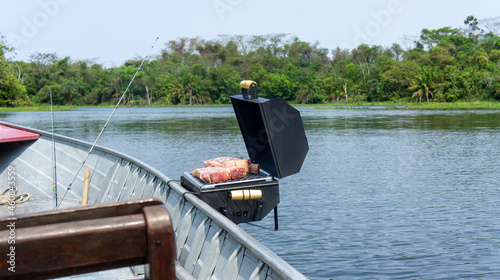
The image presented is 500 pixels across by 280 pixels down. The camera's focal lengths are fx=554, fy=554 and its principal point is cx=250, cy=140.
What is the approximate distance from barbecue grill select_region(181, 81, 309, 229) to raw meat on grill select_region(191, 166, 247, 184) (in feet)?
0.20

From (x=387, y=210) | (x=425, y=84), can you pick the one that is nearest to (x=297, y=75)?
(x=425, y=84)

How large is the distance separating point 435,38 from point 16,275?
122 meters

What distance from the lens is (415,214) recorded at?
1266 centimetres

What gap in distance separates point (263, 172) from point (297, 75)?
11387 cm

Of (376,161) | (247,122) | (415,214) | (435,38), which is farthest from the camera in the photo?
(435,38)

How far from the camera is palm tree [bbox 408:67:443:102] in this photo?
83375 millimetres

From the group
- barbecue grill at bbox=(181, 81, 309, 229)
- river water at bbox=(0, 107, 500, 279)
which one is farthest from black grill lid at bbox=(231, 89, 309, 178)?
river water at bbox=(0, 107, 500, 279)

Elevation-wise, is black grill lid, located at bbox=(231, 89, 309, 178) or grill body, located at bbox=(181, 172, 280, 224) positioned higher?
black grill lid, located at bbox=(231, 89, 309, 178)

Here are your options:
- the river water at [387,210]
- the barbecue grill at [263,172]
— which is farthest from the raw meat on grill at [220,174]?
the river water at [387,210]

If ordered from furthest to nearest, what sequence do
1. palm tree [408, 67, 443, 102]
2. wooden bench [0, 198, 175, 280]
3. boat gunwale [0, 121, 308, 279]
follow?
palm tree [408, 67, 443, 102], boat gunwale [0, 121, 308, 279], wooden bench [0, 198, 175, 280]

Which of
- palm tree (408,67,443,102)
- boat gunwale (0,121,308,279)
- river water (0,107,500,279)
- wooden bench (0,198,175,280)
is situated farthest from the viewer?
palm tree (408,67,443,102)

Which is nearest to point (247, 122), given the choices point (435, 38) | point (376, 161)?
point (376, 161)

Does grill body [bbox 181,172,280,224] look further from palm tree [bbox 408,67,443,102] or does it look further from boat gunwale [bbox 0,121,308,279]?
palm tree [bbox 408,67,443,102]

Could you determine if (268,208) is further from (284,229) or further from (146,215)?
(284,229)
